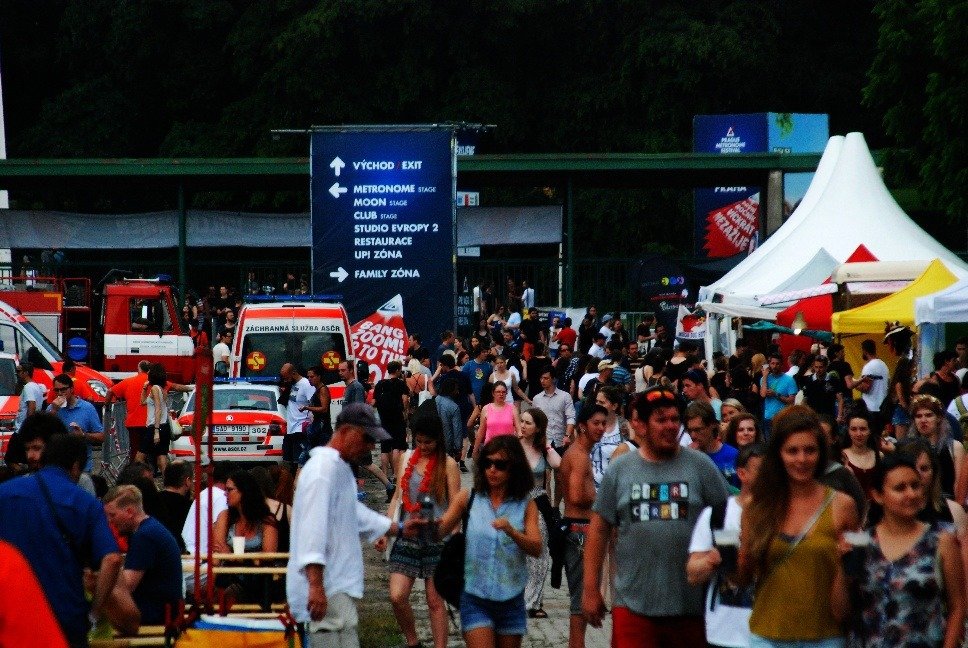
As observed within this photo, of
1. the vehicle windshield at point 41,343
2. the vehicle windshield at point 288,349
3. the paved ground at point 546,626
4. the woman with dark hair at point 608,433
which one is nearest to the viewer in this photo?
the woman with dark hair at point 608,433

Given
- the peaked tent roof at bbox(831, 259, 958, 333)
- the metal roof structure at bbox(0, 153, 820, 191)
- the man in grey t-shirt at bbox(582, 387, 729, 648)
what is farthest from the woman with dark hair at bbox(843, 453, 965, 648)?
the metal roof structure at bbox(0, 153, 820, 191)

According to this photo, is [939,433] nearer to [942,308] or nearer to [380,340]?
[942,308]

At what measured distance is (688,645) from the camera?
739cm

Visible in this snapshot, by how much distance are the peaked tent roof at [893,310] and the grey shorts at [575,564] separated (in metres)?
10.2

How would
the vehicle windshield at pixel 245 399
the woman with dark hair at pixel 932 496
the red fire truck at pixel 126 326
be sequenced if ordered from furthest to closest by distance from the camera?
1. the red fire truck at pixel 126 326
2. the vehicle windshield at pixel 245 399
3. the woman with dark hair at pixel 932 496

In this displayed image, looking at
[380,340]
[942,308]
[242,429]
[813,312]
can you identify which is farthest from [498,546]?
[380,340]

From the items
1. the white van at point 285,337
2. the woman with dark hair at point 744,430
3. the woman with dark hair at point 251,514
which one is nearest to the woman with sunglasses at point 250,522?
the woman with dark hair at point 251,514

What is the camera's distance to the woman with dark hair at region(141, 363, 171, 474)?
2073cm

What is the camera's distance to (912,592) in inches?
254

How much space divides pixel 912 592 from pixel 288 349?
1793 centimetres

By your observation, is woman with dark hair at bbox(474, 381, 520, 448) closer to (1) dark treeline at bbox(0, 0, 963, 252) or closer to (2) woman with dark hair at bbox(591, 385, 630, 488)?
(2) woman with dark hair at bbox(591, 385, 630, 488)

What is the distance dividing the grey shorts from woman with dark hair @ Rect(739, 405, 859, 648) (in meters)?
3.85

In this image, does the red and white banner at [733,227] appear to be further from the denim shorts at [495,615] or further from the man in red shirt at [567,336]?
the denim shorts at [495,615]

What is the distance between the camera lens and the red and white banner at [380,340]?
2781 cm
